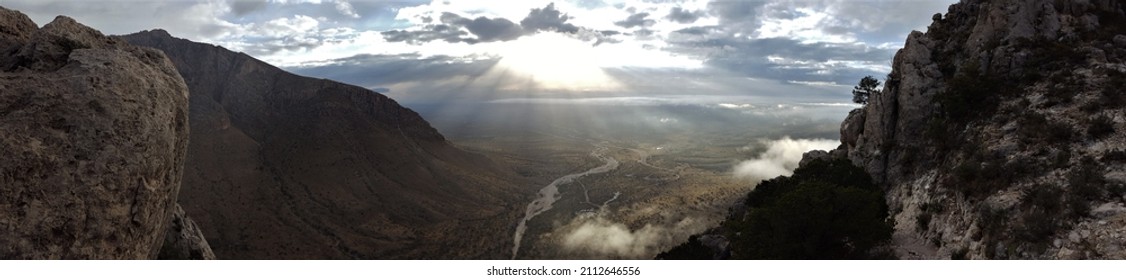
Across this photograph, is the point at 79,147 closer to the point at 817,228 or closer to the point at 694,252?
the point at 817,228

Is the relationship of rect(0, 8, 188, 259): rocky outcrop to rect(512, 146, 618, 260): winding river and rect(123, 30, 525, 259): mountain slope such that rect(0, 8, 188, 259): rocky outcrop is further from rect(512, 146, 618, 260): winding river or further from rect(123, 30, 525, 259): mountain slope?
rect(512, 146, 618, 260): winding river

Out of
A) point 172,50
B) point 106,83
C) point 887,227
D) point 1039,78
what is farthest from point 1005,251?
point 172,50

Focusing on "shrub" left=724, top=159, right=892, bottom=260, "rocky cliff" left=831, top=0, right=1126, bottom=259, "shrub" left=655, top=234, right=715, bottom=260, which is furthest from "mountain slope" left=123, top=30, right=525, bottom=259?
"rocky cliff" left=831, top=0, right=1126, bottom=259

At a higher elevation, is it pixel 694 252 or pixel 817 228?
pixel 817 228

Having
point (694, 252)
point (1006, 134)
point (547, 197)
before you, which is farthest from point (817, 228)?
point (547, 197)

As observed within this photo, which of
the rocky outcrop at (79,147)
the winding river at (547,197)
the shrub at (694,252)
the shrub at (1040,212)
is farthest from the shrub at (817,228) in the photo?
the winding river at (547,197)

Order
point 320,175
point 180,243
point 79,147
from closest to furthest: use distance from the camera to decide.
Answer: point 79,147 < point 180,243 < point 320,175

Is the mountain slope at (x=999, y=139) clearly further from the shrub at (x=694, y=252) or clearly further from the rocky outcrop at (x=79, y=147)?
the rocky outcrop at (x=79, y=147)
